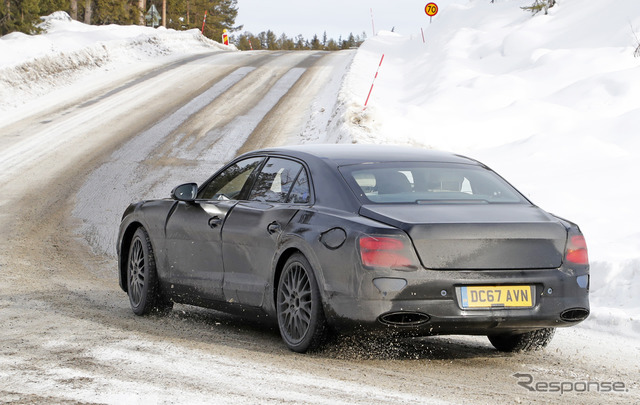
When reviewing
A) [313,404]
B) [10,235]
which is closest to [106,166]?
[10,235]

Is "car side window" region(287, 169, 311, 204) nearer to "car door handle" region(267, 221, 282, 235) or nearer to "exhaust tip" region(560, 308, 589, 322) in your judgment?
"car door handle" region(267, 221, 282, 235)

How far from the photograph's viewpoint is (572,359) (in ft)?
19.4

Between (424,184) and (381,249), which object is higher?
(424,184)

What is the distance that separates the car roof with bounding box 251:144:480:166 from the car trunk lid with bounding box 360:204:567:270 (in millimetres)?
666

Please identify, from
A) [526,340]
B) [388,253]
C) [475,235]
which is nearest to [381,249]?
[388,253]

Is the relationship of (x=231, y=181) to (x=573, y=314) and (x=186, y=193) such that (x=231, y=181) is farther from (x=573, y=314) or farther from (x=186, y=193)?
(x=573, y=314)

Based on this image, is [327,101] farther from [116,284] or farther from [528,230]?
[528,230]

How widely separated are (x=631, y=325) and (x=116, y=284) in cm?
517

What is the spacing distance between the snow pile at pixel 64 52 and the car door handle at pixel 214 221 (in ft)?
57.9

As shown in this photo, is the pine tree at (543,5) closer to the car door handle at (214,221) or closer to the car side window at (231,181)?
the car side window at (231,181)

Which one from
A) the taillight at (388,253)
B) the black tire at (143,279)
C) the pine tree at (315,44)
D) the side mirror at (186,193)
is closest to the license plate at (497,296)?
the taillight at (388,253)

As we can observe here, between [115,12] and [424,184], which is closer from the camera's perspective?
[424,184]

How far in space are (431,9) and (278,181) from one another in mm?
30667

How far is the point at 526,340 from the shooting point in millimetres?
6078
